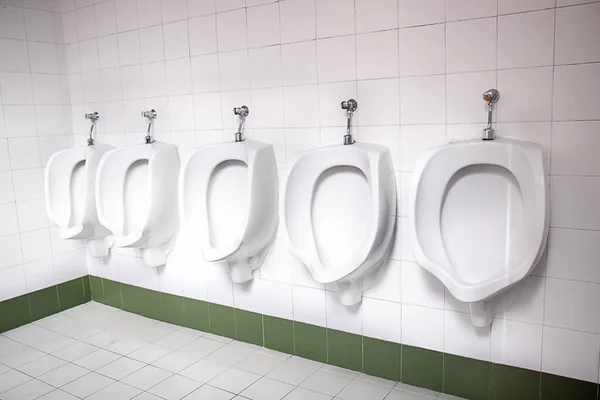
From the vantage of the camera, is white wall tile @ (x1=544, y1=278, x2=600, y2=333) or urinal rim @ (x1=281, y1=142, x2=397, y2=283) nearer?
white wall tile @ (x1=544, y1=278, x2=600, y2=333)

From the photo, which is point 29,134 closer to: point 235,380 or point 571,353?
point 235,380

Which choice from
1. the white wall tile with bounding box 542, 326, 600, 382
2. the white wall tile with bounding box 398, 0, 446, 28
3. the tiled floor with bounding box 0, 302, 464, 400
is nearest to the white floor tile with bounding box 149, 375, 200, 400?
the tiled floor with bounding box 0, 302, 464, 400

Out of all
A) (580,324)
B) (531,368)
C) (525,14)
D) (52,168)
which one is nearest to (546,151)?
(525,14)

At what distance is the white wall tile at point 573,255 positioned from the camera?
71.9 inches

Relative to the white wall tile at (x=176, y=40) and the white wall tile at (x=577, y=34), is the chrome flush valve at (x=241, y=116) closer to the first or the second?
the white wall tile at (x=176, y=40)

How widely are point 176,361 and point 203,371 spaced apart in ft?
0.67

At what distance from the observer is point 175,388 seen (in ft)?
7.68

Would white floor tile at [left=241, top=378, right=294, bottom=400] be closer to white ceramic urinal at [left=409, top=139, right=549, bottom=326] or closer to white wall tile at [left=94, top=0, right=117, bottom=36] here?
white ceramic urinal at [left=409, top=139, right=549, bottom=326]

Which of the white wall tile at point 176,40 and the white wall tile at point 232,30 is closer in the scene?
the white wall tile at point 232,30

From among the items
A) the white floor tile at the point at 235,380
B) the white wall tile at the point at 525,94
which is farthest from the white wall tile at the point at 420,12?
the white floor tile at the point at 235,380

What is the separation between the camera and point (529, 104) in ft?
6.10

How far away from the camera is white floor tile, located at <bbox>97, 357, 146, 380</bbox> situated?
2.50 meters

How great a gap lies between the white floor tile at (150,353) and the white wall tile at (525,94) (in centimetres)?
205

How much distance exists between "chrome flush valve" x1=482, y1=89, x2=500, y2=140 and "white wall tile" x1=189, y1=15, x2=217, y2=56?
1427 millimetres
